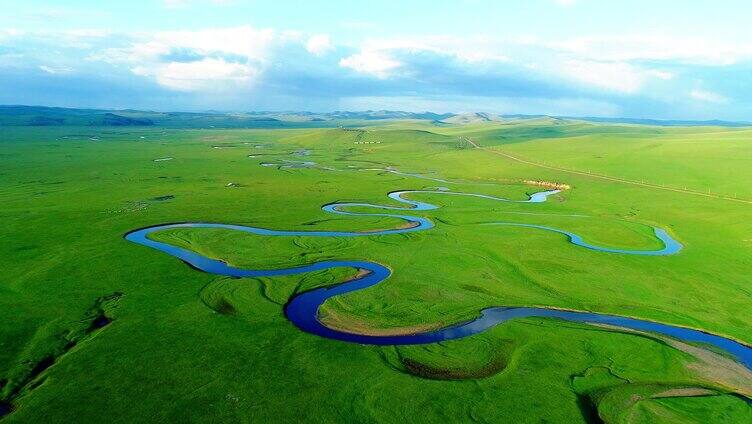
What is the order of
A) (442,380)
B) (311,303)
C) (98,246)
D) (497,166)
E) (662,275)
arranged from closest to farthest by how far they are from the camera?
(442,380)
(311,303)
(662,275)
(98,246)
(497,166)

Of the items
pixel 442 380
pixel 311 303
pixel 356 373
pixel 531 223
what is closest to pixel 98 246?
pixel 311 303

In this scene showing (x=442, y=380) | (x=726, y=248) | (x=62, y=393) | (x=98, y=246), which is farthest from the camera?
(x=726, y=248)

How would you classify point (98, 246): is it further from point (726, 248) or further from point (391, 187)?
point (726, 248)

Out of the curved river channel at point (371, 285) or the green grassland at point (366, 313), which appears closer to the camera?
the green grassland at point (366, 313)

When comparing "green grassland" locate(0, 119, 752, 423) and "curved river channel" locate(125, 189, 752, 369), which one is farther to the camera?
"curved river channel" locate(125, 189, 752, 369)

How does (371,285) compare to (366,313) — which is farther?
(371,285)

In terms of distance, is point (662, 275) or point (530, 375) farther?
point (662, 275)
